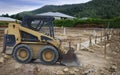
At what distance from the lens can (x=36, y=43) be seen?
14242 millimetres

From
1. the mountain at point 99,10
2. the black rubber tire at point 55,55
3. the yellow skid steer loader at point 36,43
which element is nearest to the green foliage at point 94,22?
the mountain at point 99,10

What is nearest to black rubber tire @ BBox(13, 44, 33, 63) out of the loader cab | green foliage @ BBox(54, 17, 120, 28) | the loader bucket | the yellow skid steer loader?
the yellow skid steer loader

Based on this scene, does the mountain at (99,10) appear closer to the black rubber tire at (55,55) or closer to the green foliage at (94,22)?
the green foliage at (94,22)

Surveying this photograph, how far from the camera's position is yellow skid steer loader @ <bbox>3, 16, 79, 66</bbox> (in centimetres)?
1403

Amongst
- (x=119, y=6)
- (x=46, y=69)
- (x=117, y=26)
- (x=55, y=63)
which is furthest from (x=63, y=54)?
(x=119, y=6)

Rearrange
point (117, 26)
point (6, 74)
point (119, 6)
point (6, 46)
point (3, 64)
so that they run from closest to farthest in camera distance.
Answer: point (6, 74) < point (3, 64) < point (6, 46) < point (117, 26) < point (119, 6)

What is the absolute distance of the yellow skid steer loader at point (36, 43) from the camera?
14.0 m

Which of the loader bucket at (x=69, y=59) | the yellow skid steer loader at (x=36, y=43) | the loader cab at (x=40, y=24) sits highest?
the loader cab at (x=40, y=24)

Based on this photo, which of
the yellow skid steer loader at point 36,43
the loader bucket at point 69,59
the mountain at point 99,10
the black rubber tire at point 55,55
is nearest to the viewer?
the black rubber tire at point 55,55

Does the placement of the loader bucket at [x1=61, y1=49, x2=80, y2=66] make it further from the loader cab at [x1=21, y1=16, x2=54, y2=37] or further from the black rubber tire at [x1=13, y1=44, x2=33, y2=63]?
the black rubber tire at [x1=13, y1=44, x2=33, y2=63]

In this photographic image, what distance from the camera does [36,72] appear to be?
1232cm

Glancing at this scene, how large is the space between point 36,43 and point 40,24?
0.83m

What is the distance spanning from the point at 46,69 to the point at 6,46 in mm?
2578

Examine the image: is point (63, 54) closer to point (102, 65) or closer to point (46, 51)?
point (46, 51)
